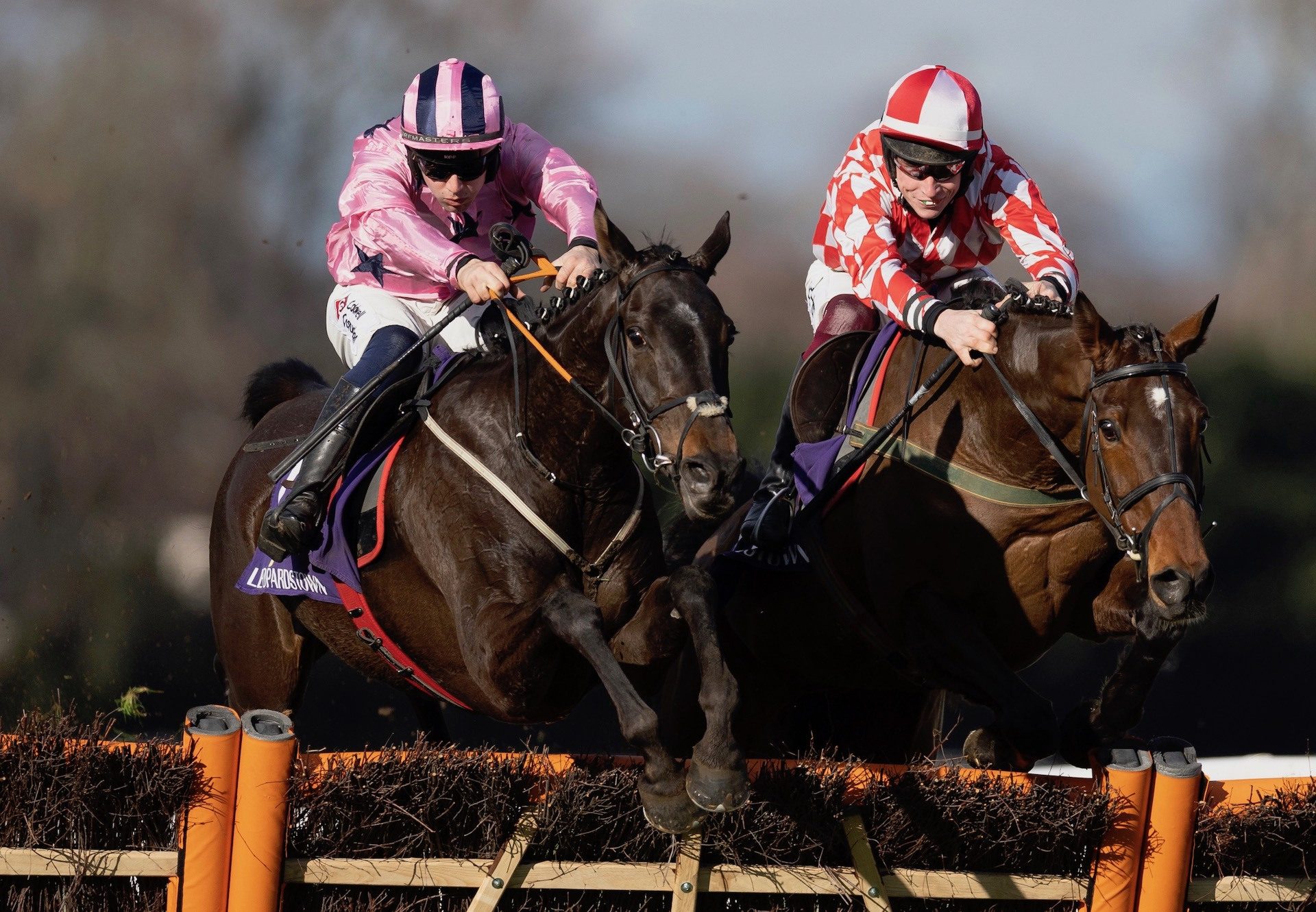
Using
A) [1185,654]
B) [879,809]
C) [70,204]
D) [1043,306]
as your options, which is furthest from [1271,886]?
[70,204]

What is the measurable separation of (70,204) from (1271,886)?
7103mm

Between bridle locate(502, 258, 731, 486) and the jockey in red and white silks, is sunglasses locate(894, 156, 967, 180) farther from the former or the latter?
bridle locate(502, 258, 731, 486)

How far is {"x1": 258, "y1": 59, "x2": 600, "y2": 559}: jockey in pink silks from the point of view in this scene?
171 inches

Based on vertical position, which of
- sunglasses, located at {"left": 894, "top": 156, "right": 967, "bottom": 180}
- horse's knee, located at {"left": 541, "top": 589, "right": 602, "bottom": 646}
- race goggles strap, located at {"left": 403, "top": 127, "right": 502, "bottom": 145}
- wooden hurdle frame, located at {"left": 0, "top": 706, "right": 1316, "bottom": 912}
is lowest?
wooden hurdle frame, located at {"left": 0, "top": 706, "right": 1316, "bottom": 912}

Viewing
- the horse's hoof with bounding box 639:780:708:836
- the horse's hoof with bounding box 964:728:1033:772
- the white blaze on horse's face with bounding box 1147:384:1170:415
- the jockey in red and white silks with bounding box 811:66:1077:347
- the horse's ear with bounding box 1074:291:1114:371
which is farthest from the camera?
the jockey in red and white silks with bounding box 811:66:1077:347

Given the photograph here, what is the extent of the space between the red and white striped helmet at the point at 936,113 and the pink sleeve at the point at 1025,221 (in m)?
0.28

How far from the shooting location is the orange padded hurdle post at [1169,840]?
380 centimetres

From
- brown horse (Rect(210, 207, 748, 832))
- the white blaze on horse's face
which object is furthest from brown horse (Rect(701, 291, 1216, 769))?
brown horse (Rect(210, 207, 748, 832))

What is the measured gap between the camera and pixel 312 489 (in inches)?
175

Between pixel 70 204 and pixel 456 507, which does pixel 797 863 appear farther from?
pixel 70 204

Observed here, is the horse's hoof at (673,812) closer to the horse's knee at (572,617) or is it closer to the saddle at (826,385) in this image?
the horse's knee at (572,617)

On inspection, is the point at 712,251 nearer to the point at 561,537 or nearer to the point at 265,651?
the point at 561,537

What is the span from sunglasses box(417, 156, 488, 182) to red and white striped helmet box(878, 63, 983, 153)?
1255 millimetres

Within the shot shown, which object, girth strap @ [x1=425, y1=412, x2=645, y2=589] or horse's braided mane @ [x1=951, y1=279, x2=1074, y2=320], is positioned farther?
horse's braided mane @ [x1=951, y1=279, x2=1074, y2=320]
